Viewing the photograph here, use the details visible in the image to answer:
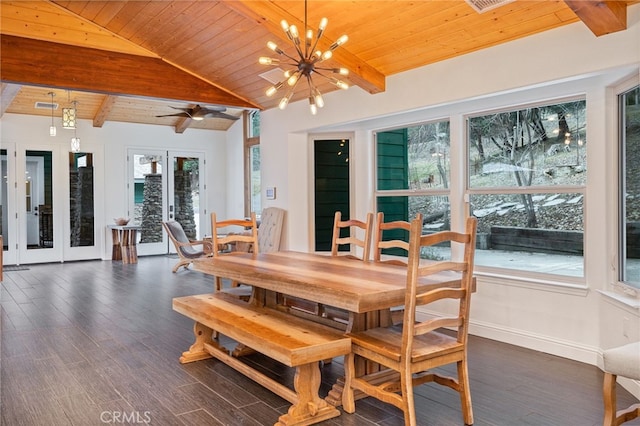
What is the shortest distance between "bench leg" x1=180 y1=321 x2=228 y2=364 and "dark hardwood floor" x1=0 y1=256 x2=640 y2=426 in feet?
0.26

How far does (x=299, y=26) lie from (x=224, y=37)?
0.97m

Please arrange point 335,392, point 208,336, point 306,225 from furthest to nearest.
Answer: point 306,225 → point 208,336 → point 335,392

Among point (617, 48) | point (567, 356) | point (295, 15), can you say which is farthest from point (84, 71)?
point (567, 356)

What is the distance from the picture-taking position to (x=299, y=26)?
410cm

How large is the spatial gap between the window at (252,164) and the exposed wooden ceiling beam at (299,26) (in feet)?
18.3

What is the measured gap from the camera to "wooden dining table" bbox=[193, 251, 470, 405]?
2.46 metres

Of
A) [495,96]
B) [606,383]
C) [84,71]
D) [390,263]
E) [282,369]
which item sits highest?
[84,71]

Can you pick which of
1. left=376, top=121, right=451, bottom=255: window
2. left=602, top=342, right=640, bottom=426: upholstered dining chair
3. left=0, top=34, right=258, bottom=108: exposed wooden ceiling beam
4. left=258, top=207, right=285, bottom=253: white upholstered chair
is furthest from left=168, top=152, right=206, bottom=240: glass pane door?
left=602, top=342, right=640, bottom=426: upholstered dining chair

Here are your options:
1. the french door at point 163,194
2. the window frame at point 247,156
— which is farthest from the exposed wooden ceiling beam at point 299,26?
the french door at point 163,194

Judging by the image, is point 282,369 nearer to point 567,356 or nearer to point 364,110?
point 567,356

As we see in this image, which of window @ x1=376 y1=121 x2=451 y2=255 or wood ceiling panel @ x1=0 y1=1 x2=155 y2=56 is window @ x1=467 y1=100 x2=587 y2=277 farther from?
wood ceiling panel @ x1=0 y1=1 x2=155 y2=56

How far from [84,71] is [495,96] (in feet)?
14.1

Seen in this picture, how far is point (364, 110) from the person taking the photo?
5.08m

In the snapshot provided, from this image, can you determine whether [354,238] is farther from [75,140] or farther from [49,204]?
[49,204]
